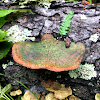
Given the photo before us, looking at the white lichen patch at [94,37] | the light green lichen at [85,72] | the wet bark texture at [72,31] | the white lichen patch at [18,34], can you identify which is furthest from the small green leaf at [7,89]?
the white lichen patch at [94,37]

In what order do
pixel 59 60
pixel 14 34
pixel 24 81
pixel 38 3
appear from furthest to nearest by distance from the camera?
pixel 38 3, pixel 24 81, pixel 14 34, pixel 59 60

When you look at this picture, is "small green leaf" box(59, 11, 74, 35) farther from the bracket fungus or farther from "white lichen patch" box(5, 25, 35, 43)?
"white lichen patch" box(5, 25, 35, 43)

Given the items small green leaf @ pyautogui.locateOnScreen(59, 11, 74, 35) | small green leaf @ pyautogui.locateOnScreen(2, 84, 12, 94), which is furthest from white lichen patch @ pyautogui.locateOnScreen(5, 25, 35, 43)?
small green leaf @ pyautogui.locateOnScreen(2, 84, 12, 94)

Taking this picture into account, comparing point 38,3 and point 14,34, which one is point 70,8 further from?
point 14,34

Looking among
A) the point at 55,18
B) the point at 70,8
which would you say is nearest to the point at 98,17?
the point at 70,8

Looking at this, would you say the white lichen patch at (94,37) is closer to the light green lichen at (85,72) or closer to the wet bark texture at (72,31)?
the wet bark texture at (72,31)

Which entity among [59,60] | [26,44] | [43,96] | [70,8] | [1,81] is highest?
[70,8]

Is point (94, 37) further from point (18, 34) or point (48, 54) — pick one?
point (18, 34)
